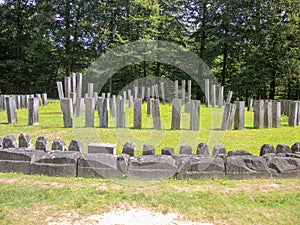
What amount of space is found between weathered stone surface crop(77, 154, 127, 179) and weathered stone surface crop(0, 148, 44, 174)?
0.79 m

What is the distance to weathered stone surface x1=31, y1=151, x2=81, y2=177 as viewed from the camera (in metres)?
4.86

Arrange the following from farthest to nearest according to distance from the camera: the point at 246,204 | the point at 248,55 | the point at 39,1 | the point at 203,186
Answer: the point at 39,1 < the point at 248,55 < the point at 203,186 < the point at 246,204

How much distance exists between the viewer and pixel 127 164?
4789 millimetres

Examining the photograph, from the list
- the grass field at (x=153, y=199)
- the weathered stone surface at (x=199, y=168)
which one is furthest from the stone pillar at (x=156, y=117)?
the grass field at (x=153, y=199)

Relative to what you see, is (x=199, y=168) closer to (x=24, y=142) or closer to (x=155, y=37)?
(x=24, y=142)

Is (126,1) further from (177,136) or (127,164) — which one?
(127,164)

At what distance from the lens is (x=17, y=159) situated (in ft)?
A: 16.4

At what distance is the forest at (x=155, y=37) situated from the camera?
1062 inches

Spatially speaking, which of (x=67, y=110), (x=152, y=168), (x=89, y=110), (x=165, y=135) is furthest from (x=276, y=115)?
(x=152, y=168)

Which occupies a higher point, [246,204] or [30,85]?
[30,85]

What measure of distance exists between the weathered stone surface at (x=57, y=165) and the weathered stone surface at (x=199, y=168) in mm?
1712

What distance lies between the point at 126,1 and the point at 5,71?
15717 millimetres

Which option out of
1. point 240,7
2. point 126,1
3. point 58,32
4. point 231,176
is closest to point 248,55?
point 240,7

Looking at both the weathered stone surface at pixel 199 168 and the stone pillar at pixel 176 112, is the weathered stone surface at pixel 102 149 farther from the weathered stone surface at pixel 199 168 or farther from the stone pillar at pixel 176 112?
the stone pillar at pixel 176 112
